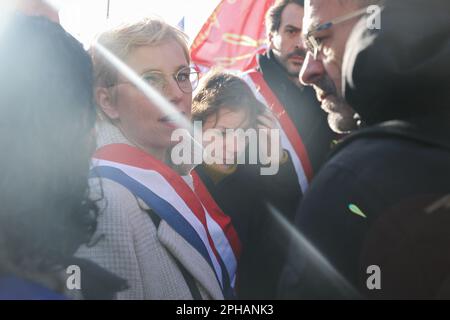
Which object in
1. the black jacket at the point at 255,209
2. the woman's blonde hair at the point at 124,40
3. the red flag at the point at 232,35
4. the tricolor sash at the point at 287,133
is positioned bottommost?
the black jacket at the point at 255,209

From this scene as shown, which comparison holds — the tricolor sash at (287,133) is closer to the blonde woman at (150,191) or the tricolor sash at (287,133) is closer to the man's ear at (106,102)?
the blonde woman at (150,191)

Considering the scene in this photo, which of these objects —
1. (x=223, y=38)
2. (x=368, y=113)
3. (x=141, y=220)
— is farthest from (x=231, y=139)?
(x=223, y=38)

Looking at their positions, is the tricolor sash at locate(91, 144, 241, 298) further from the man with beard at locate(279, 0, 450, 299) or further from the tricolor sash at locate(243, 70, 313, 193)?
the man with beard at locate(279, 0, 450, 299)

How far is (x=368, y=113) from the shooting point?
1.39 m

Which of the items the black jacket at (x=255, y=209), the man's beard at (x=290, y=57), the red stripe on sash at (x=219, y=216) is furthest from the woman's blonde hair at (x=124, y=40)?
the man's beard at (x=290, y=57)

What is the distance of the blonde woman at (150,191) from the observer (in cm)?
179

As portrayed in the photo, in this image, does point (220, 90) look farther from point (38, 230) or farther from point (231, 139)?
point (38, 230)

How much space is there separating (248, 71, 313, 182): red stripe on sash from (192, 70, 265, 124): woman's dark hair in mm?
84

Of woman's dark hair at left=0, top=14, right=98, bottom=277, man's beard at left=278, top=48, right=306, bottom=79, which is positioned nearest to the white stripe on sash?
woman's dark hair at left=0, top=14, right=98, bottom=277

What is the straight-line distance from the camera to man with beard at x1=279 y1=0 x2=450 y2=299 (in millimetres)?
1231

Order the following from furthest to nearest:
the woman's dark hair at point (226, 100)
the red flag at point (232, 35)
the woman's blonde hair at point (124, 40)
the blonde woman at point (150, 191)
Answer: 1. the red flag at point (232, 35)
2. the woman's dark hair at point (226, 100)
3. the woman's blonde hair at point (124, 40)
4. the blonde woman at point (150, 191)

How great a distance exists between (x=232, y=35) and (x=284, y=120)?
122 inches

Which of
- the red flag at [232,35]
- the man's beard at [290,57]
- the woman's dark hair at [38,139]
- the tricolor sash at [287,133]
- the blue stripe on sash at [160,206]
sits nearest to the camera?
the woman's dark hair at [38,139]
